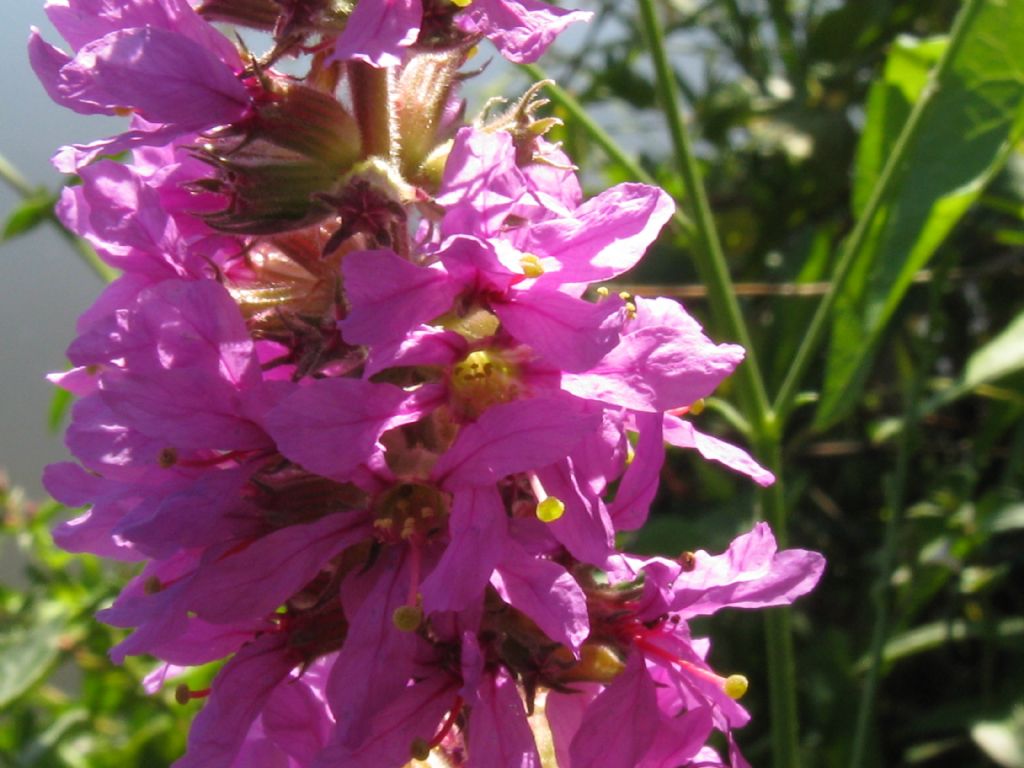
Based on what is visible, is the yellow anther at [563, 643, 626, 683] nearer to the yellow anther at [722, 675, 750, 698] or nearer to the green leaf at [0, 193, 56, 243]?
the yellow anther at [722, 675, 750, 698]

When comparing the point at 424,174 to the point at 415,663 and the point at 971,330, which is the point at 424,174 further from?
the point at 971,330

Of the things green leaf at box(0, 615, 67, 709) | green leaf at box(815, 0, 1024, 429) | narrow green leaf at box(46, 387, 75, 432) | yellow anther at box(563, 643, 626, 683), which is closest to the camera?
yellow anther at box(563, 643, 626, 683)

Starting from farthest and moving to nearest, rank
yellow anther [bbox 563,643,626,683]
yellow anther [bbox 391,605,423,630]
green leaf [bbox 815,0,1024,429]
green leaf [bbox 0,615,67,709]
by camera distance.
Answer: green leaf [bbox 0,615,67,709], green leaf [bbox 815,0,1024,429], yellow anther [bbox 563,643,626,683], yellow anther [bbox 391,605,423,630]

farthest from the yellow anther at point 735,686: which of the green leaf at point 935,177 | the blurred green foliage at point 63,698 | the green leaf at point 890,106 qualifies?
the blurred green foliage at point 63,698

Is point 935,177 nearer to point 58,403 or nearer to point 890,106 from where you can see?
point 890,106

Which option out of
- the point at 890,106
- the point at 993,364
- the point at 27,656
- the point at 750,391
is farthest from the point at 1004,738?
the point at 27,656

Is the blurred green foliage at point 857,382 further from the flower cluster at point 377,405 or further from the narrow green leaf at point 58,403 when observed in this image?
the flower cluster at point 377,405

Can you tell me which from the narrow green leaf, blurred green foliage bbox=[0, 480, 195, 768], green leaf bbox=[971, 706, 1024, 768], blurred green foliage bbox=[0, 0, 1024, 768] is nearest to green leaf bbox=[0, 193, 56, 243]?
blurred green foliage bbox=[0, 0, 1024, 768]
